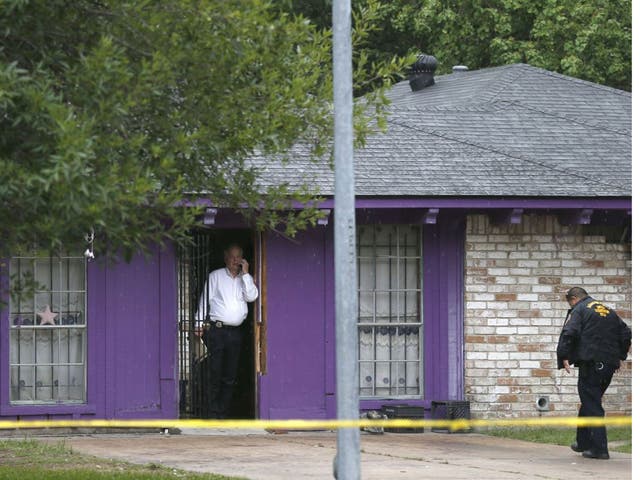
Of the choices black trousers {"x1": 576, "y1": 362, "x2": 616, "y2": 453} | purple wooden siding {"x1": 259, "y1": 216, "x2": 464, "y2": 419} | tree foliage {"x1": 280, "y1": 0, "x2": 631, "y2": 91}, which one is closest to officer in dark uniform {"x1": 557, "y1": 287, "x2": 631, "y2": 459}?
black trousers {"x1": 576, "y1": 362, "x2": 616, "y2": 453}

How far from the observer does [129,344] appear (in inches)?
629

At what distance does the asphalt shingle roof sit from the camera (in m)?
16.4

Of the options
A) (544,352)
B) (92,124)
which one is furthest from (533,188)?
(92,124)

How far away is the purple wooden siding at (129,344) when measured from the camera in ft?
52.1

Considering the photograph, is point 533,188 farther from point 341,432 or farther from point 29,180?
point 29,180

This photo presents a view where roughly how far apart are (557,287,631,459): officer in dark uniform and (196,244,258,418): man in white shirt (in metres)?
3.63

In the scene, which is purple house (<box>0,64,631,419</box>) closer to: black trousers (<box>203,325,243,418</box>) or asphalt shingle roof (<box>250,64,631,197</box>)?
asphalt shingle roof (<box>250,64,631,197</box>)

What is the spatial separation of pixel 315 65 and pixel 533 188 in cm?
669

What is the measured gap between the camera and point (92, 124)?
8109 millimetres

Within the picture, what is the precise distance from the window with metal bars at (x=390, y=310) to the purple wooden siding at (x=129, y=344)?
210 centimetres

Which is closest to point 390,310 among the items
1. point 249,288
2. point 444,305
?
point 444,305

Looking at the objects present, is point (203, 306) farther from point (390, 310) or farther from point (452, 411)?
point (452, 411)

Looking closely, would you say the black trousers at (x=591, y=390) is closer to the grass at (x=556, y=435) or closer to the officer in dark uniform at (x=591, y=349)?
the officer in dark uniform at (x=591, y=349)

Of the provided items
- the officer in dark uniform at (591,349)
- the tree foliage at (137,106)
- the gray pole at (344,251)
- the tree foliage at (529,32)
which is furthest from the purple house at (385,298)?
the tree foliage at (529,32)
